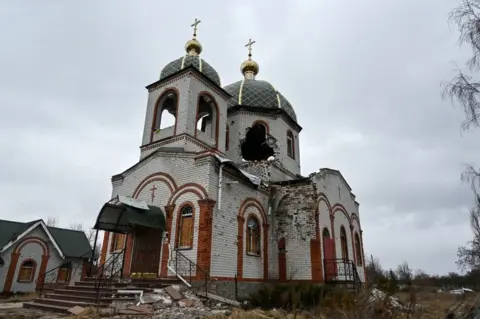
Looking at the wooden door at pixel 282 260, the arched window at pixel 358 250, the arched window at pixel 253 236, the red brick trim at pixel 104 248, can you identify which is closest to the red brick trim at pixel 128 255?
the red brick trim at pixel 104 248

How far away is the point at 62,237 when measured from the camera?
25.6 meters

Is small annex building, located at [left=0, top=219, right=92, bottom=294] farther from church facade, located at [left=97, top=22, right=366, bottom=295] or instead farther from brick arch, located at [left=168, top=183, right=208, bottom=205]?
brick arch, located at [left=168, top=183, right=208, bottom=205]

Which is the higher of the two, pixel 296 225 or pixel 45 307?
pixel 296 225

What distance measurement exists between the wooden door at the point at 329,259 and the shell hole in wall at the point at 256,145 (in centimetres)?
644

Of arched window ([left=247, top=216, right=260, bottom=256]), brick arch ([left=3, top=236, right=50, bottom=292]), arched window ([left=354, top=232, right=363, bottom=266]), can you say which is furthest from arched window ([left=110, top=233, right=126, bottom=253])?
arched window ([left=354, top=232, right=363, bottom=266])

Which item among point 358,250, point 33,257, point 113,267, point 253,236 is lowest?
point 113,267

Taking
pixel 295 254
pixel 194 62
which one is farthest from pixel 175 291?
pixel 194 62

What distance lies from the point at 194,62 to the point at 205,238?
29.9 ft

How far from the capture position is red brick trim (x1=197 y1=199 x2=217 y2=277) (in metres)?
11.2

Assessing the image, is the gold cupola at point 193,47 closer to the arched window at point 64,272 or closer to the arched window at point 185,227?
the arched window at point 185,227

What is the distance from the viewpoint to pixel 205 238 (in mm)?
11461

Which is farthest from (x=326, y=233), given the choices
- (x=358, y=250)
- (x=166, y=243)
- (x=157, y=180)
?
(x=157, y=180)

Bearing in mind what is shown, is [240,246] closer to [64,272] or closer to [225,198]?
[225,198]

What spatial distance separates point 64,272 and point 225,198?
17254 mm
